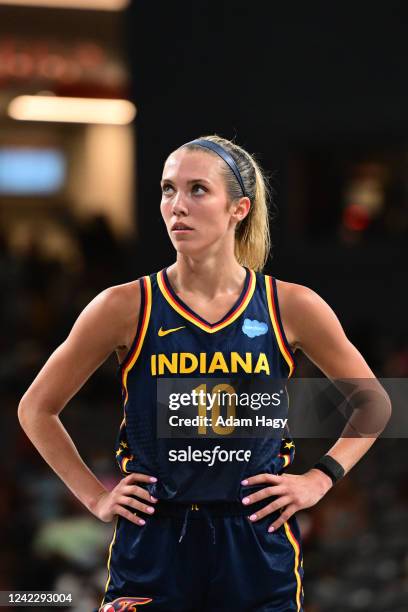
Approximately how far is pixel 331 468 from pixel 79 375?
650mm

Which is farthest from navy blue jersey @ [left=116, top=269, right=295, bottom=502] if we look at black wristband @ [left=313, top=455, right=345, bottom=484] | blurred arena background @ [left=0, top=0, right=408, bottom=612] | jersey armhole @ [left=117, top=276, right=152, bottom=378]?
blurred arena background @ [left=0, top=0, right=408, bottom=612]

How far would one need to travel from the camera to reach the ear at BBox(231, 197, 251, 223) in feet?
8.49

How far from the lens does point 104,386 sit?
7391 millimetres

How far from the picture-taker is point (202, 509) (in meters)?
2.45

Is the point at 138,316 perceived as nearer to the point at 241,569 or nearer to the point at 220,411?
the point at 220,411

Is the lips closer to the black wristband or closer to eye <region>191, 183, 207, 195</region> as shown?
eye <region>191, 183, 207, 195</region>

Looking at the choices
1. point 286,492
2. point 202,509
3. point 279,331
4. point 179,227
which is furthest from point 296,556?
point 179,227

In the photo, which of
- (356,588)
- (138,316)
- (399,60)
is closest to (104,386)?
(356,588)

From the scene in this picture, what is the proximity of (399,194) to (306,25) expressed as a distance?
5.29 feet

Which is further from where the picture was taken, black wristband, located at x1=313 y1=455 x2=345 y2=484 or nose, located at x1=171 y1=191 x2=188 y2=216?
black wristband, located at x1=313 y1=455 x2=345 y2=484

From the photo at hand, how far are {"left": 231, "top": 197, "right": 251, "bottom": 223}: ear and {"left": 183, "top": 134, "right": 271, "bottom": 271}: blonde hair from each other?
13 millimetres

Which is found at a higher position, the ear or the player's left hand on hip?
the ear

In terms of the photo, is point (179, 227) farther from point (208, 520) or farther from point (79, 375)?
point (208, 520)

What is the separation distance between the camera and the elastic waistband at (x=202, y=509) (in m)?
2.45
